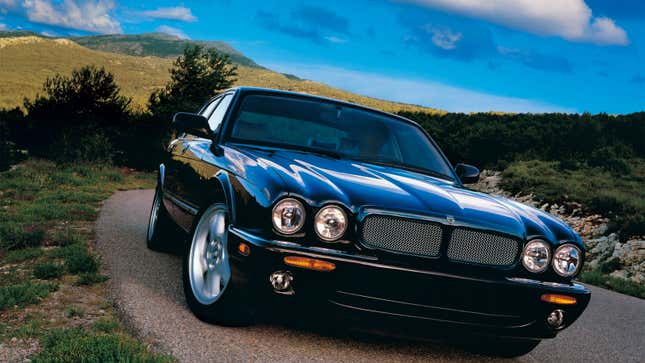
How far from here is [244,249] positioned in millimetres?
3461

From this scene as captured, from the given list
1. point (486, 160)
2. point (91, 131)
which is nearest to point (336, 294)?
point (91, 131)

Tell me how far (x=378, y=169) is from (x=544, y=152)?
2890 cm

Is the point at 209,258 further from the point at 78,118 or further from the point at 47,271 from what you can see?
the point at 78,118

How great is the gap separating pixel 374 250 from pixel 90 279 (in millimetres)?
2479

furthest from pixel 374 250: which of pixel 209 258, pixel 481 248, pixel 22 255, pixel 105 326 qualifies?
pixel 22 255

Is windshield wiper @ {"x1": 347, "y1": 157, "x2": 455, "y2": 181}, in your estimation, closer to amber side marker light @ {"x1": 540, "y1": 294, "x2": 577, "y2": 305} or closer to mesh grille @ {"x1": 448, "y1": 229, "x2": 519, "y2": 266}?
mesh grille @ {"x1": 448, "y1": 229, "x2": 519, "y2": 266}

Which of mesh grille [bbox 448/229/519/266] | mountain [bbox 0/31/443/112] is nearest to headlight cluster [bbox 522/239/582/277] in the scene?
mesh grille [bbox 448/229/519/266]

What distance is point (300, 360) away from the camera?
11.4ft

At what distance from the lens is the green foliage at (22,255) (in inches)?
229

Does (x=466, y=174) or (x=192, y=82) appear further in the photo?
(x=192, y=82)

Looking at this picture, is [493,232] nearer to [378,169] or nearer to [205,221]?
[378,169]

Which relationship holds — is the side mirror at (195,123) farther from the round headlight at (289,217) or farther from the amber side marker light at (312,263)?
the amber side marker light at (312,263)

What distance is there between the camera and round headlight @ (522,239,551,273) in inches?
146

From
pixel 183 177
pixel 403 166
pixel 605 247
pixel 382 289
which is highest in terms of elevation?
pixel 403 166
